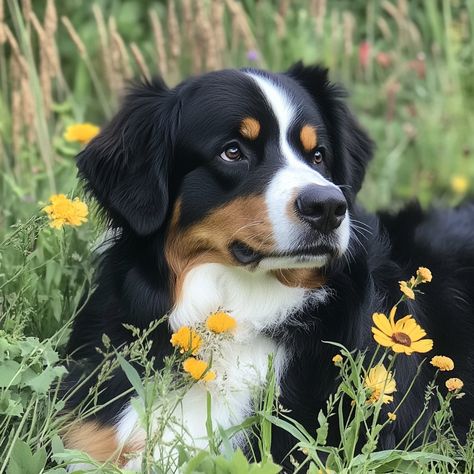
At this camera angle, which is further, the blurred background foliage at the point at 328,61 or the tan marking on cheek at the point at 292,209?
the blurred background foliage at the point at 328,61

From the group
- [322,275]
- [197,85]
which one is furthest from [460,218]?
[197,85]

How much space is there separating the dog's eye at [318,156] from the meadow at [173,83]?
0.71m

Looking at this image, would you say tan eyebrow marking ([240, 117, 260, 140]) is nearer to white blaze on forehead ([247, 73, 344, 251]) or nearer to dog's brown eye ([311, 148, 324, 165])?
white blaze on forehead ([247, 73, 344, 251])

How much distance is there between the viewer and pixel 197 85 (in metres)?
3.21

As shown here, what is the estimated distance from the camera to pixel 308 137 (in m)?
3.14

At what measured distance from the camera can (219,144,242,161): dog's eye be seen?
10.0 feet

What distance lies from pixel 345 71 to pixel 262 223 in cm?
383

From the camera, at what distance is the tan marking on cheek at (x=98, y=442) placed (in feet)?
9.87

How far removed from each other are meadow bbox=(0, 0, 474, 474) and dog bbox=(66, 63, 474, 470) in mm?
101

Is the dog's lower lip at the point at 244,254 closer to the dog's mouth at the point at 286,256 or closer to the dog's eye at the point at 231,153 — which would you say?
the dog's mouth at the point at 286,256

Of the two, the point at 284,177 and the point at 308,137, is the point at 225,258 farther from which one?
the point at 308,137

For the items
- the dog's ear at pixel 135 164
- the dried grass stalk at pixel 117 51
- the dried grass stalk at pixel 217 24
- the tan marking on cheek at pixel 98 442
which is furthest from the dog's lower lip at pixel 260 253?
the dried grass stalk at pixel 217 24

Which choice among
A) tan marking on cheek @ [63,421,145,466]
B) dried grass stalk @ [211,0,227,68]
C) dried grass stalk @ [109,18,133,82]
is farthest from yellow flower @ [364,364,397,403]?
dried grass stalk @ [211,0,227,68]

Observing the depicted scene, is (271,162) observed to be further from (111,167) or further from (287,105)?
(111,167)
